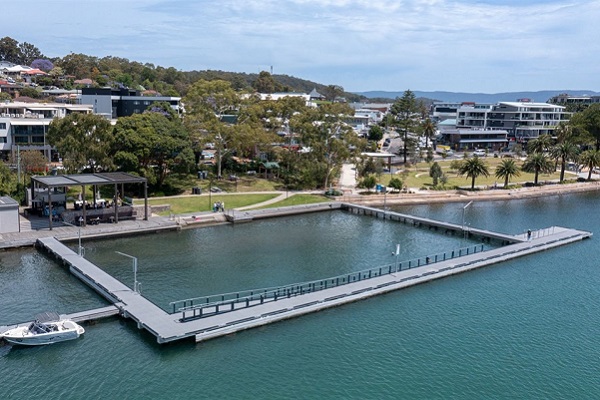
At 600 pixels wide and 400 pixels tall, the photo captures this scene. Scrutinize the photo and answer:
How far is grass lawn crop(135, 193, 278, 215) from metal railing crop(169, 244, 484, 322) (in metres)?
25.8

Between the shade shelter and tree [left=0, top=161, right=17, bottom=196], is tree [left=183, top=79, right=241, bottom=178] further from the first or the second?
tree [left=0, top=161, right=17, bottom=196]

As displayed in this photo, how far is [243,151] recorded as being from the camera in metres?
80.1

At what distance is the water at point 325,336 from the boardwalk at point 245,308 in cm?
62

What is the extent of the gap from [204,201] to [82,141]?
50.8 feet

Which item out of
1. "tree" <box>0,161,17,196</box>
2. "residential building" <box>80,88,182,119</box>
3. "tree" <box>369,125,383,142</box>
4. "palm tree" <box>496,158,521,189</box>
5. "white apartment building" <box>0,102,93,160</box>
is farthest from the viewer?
"tree" <box>369,125,383,142</box>

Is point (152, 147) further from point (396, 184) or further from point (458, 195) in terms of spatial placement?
point (458, 195)

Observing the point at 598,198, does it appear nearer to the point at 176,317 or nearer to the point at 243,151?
the point at 243,151

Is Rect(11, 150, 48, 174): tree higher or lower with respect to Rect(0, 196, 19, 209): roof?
higher

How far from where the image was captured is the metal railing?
33.5m

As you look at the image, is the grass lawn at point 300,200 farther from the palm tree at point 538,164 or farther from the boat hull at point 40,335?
the boat hull at point 40,335

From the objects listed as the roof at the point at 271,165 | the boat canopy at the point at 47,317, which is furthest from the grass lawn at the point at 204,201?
the boat canopy at the point at 47,317

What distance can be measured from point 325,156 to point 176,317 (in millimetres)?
47547

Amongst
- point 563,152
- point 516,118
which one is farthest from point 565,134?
point 516,118

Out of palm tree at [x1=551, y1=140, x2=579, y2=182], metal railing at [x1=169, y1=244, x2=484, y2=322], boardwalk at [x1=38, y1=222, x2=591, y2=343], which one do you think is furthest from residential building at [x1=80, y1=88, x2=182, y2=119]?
metal railing at [x1=169, y1=244, x2=484, y2=322]
